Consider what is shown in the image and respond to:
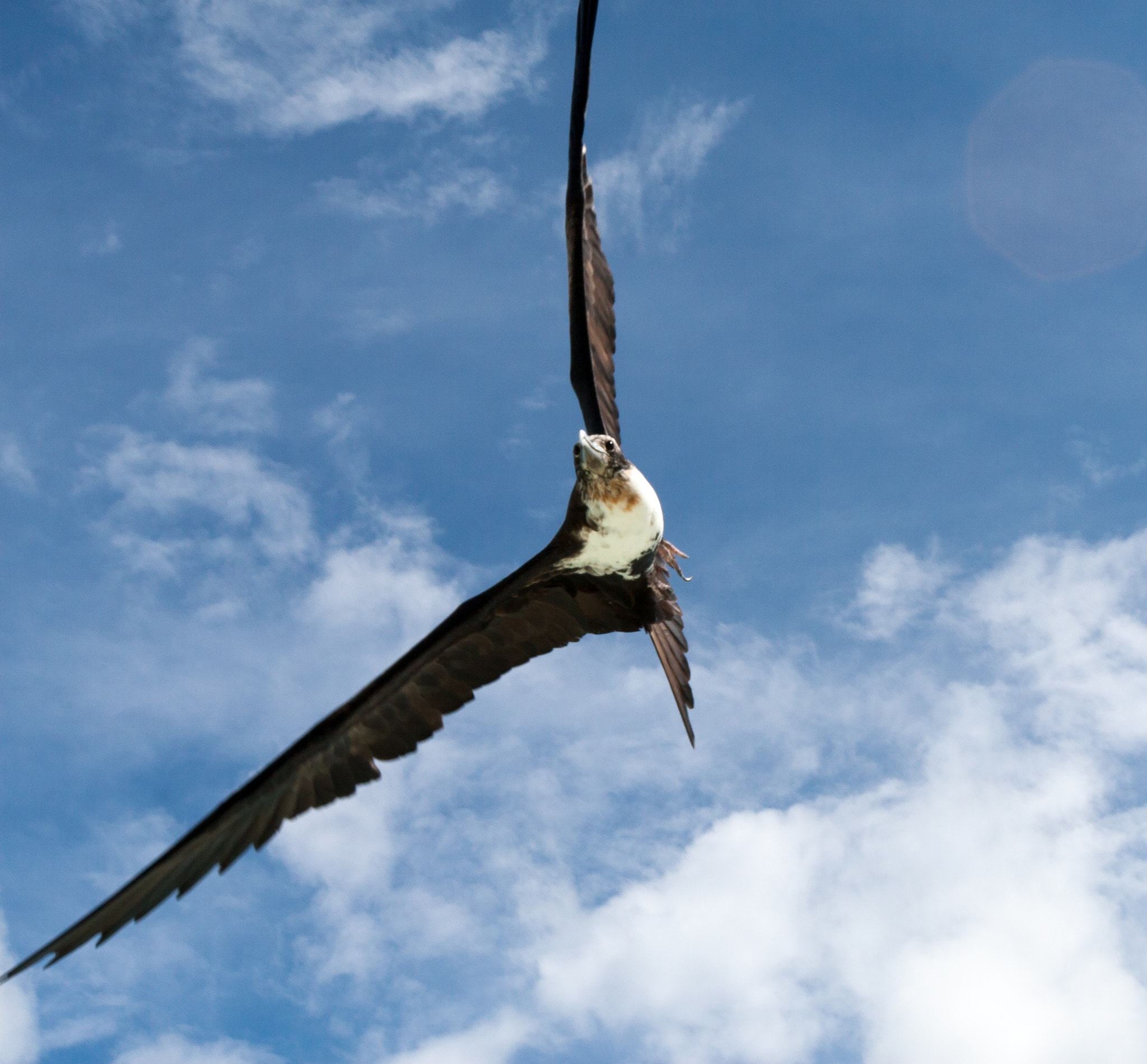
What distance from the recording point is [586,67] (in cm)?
662

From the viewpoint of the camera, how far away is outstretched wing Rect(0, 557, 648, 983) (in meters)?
7.26

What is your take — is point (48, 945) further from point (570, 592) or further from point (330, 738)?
point (570, 592)

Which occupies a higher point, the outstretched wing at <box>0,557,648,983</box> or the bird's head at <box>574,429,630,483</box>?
the bird's head at <box>574,429,630,483</box>

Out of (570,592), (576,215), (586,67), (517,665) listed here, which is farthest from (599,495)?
(586,67)

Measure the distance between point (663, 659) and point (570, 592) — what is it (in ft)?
2.76

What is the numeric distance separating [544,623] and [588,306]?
237 cm

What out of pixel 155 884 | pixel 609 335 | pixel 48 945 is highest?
pixel 609 335

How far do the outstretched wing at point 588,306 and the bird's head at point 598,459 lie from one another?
0.68 meters

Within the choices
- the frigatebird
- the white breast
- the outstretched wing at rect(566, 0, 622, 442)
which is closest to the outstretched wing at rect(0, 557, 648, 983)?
the frigatebird

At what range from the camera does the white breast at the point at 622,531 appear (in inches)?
274

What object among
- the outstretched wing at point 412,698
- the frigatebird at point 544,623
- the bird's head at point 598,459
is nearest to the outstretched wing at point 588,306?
the frigatebird at point 544,623

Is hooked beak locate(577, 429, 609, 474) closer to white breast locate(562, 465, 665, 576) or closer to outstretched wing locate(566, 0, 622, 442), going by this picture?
white breast locate(562, 465, 665, 576)

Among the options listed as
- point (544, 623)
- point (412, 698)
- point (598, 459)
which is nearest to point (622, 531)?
point (598, 459)

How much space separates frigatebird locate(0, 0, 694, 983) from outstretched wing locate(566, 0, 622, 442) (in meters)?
0.01
